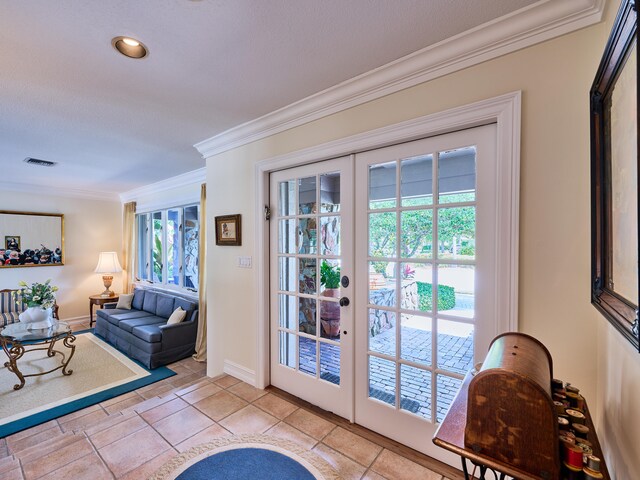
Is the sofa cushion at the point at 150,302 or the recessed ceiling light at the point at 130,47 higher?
the recessed ceiling light at the point at 130,47

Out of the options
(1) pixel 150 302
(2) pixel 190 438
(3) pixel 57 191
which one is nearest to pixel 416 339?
(2) pixel 190 438

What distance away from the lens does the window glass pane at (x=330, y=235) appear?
2.16 metres

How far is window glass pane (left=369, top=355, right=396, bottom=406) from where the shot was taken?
1.92 metres

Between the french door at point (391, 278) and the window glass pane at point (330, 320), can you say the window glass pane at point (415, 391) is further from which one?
the window glass pane at point (330, 320)

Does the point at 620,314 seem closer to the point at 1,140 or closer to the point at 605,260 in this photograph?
the point at 605,260

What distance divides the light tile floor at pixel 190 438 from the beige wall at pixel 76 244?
388 cm

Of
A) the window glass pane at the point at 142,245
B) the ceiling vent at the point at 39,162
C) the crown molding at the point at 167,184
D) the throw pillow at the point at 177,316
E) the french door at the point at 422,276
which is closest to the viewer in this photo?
the french door at the point at 422,276

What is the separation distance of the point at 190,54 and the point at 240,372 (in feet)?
8.27

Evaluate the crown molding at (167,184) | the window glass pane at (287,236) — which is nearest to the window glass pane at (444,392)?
the window glass pane at (287,236)

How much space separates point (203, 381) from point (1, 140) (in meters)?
3.10

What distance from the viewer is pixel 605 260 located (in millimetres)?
1004

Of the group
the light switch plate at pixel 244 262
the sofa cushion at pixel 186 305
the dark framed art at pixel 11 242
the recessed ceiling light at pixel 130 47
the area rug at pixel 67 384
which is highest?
the recessed ceiling light at pixel 130 47

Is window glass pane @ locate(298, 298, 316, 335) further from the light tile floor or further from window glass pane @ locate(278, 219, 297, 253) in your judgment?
the light tile floor

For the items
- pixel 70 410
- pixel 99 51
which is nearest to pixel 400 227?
pixel 99 51
